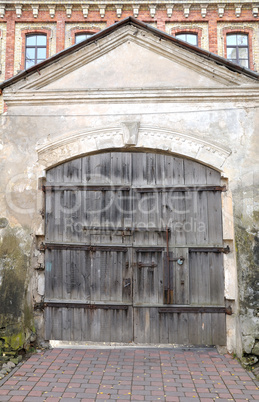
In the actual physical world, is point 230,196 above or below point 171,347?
above

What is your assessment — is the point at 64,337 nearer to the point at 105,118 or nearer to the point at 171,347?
the point at 171,347

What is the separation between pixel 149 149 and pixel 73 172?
1406mm

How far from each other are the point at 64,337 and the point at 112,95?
4252 millimetres

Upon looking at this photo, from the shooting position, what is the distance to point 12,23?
504 inches

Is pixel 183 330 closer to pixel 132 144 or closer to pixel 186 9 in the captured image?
pixel 132 144

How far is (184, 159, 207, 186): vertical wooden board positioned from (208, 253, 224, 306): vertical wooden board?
1.28 meters

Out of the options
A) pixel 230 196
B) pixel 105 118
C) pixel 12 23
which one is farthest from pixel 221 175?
pixel 12 23

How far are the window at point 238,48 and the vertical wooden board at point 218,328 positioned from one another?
10970 millimetres

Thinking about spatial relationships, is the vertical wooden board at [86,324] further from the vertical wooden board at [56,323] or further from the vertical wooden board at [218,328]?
the vertical wooden board at [218,328]

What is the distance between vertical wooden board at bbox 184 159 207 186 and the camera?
5492 millimetres

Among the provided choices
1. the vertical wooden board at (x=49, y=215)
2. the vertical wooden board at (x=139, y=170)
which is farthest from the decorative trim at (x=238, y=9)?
the vertical wooden board at (x=49, y=215)

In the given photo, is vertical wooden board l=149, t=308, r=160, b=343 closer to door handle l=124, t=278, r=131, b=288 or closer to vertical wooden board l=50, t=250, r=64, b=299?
door handle l=124, t=278, r=131, b=288

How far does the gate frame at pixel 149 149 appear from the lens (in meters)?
5.24

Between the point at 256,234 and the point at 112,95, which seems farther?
the point at 112,95
